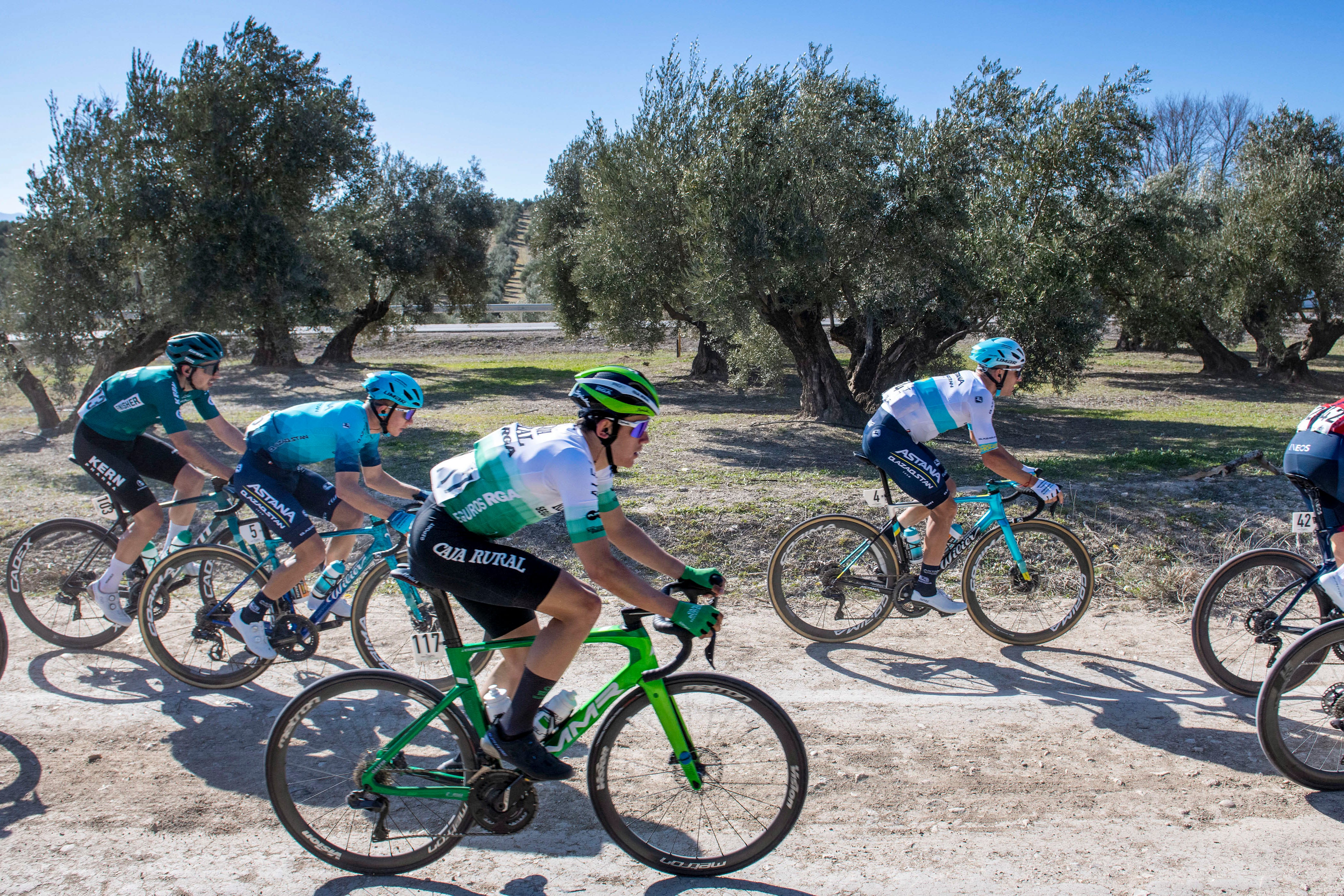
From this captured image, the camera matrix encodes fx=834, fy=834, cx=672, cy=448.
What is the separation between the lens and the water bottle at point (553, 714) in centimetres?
331

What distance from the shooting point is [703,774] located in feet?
11.1

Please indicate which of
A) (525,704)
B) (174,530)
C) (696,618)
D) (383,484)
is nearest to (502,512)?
(525,704)

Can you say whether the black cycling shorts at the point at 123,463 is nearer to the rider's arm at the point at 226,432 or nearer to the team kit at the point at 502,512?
the team kit at the point at 502,512

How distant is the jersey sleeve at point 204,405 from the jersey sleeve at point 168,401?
4.0 inches

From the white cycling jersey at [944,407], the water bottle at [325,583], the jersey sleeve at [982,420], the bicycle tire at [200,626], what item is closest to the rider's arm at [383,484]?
the water bottle at [325,583]

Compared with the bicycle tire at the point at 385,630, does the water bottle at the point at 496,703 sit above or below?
above

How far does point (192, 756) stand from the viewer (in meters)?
4.27

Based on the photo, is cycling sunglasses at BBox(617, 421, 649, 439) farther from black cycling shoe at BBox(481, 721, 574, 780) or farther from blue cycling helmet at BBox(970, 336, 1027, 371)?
blue cycling helmet at BBox(970, 336, 1027, 371)

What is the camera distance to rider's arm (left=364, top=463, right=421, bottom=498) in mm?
5219

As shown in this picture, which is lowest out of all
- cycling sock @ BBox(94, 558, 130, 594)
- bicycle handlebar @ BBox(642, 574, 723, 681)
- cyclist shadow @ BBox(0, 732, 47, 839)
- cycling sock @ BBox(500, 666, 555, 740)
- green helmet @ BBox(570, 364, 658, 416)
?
cyclist shadow @ BBox(0, 732, 47, 839)

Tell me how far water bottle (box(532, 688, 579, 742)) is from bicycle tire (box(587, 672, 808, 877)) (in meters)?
0.16

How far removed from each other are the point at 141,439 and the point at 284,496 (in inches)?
60.8

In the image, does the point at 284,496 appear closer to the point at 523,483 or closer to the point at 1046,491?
the point at 523,483

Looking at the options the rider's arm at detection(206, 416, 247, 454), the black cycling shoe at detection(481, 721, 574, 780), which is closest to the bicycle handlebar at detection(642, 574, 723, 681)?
→ the black cycling shoe at detection(481, 721, 574, 780)
